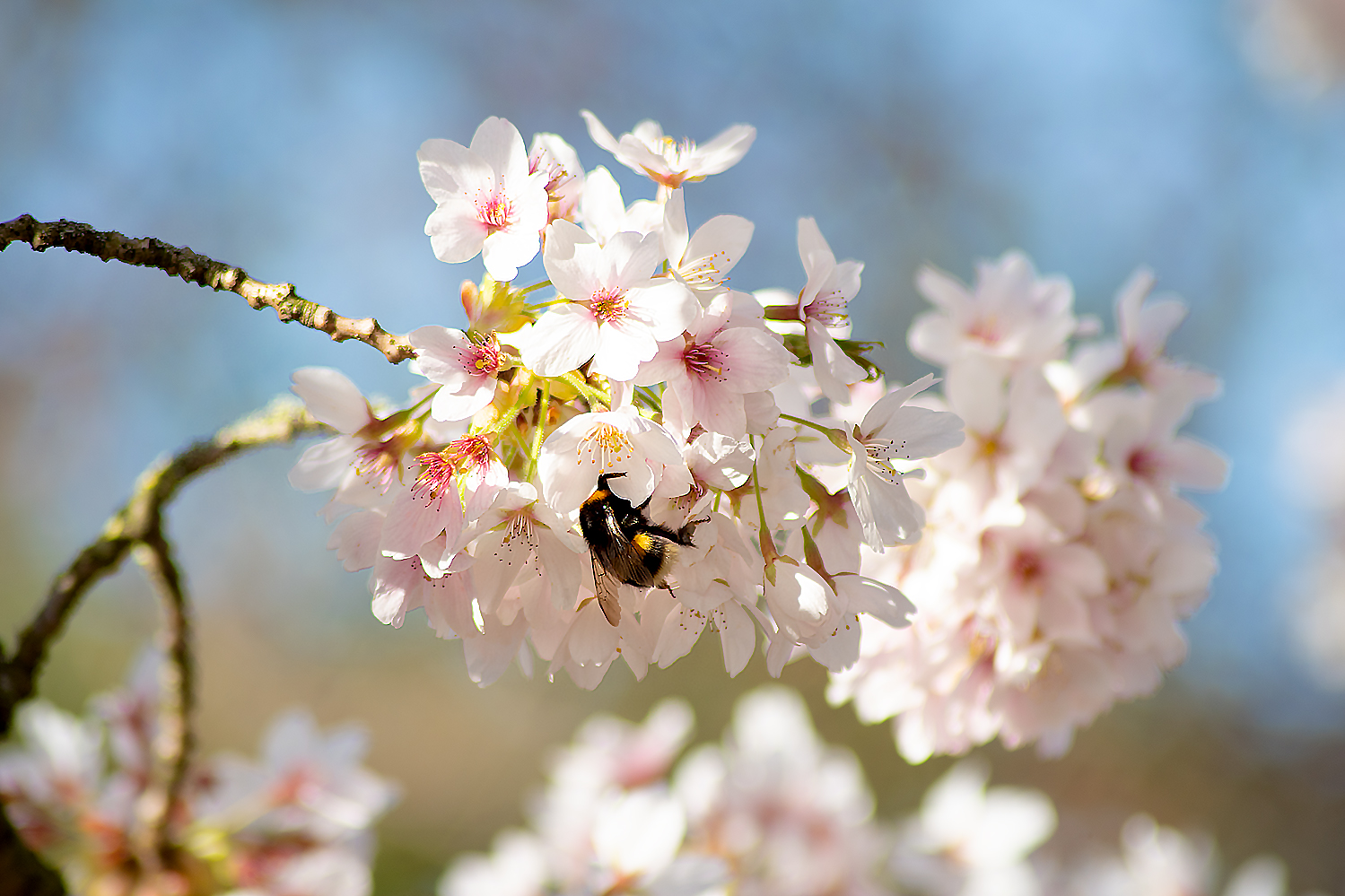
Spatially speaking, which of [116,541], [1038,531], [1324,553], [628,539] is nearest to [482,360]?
[628,539]

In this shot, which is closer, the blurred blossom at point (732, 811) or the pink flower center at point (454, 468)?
the pink flower center at point (454, 468)

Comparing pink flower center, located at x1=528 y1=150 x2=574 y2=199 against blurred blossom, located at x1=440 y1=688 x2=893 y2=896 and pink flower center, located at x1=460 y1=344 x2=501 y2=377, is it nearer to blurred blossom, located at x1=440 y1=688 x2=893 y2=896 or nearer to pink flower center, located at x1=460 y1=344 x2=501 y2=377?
pink flower center, located at x1=460 y1=344 x2=501 y2=377

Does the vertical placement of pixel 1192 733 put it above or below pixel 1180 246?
below

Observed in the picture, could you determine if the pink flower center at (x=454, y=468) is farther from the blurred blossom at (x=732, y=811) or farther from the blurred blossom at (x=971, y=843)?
the blurred blossom at (x=971, y=843)

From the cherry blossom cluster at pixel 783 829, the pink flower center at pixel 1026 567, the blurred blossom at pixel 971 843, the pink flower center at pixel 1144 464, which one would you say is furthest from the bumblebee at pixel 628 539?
the blurred blossom at pixel 971 843

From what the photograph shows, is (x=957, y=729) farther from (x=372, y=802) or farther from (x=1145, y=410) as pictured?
(x=372, y=802)

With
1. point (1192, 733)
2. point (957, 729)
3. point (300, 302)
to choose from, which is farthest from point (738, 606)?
point (1192, 733)

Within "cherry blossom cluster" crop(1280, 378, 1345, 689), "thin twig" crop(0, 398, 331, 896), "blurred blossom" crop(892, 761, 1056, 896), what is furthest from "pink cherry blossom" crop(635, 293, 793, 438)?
"cherry blossom cluster" crop(1280, 378, 1345, 689)
